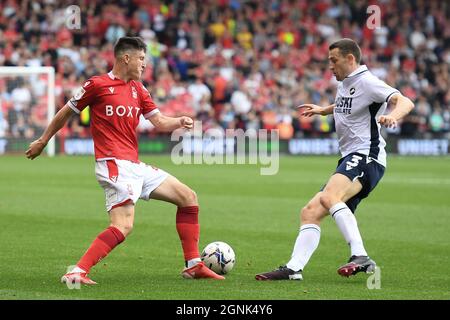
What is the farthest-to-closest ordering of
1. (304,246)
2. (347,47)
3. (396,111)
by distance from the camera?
(347,47), (304,246), (396,111)

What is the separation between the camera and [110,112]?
8.69 meters

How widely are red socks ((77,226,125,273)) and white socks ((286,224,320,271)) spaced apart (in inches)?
60.7

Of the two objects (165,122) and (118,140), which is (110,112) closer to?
(118,140)

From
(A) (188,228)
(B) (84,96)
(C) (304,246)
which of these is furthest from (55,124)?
(C) (304,246)

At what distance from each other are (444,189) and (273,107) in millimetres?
14167

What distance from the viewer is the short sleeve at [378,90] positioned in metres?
8.84

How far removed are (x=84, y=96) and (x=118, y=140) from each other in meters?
0.47

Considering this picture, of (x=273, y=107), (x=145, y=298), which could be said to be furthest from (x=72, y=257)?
(x=273, y=107)

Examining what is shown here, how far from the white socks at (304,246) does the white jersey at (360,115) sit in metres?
Answer: 0.80

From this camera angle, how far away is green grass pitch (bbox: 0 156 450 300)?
8273 millimetres

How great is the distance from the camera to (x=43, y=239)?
39.4ft

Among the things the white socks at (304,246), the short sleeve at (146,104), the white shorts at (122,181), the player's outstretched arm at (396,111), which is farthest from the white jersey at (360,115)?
the white shorts at (122,181)

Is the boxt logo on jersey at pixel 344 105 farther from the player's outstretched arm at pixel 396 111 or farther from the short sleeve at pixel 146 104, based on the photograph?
the short sleeve at pixel 146 104
